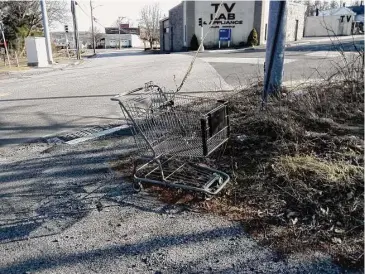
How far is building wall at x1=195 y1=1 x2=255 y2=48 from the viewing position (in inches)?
1249

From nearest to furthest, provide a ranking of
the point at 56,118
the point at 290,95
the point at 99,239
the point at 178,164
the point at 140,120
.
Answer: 1. the point at 99,239
2. the point at 140,120
3. the point at 178,164
4. the point at 290,95
5. the point at 56,118

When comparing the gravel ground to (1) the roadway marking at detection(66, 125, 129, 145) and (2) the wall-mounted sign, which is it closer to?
(1) the roadway marking at detection(66, 125, 129, 145)

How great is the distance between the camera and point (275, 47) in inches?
185

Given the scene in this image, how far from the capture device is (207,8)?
104 ft

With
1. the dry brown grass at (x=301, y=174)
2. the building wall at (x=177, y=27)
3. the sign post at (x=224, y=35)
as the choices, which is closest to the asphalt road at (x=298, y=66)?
the dry brown grass at (x=301, y=174)

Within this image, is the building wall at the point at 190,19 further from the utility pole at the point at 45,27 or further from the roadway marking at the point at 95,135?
the roadway marking at the point at 95,135

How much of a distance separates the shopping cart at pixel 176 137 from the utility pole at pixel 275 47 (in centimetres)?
148

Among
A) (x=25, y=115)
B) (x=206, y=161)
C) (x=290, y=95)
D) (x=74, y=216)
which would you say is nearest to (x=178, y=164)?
(x=206, y=161)

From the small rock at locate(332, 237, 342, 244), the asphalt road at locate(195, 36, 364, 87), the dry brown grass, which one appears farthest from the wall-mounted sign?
the small rock at locate(332, 237, 342, 244)

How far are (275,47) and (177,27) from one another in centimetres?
3227

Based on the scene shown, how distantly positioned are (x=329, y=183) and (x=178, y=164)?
5.43 ft

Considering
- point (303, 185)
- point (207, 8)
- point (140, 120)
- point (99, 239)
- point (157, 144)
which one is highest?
point (207, 8)

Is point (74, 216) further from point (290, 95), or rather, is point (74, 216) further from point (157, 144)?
point (290, 95)

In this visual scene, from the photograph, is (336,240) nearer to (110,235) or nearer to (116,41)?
(110,235)
